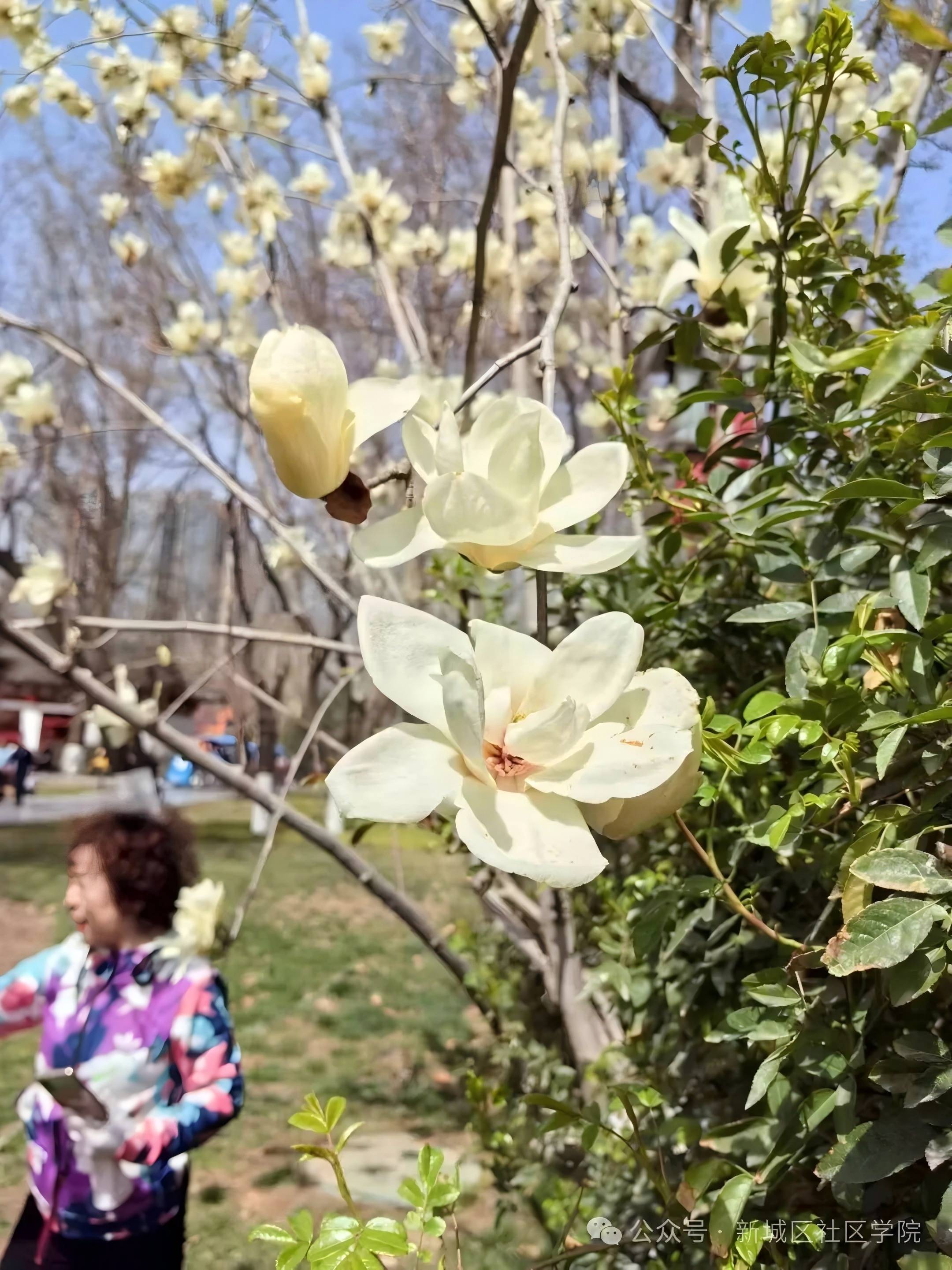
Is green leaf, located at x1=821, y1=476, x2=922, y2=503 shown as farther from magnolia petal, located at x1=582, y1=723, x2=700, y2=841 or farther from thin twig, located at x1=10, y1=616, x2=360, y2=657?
thin twig, located at x1=10, y1=616, x2=360, y2=657

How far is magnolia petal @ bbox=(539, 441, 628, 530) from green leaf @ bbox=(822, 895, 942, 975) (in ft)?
0.82

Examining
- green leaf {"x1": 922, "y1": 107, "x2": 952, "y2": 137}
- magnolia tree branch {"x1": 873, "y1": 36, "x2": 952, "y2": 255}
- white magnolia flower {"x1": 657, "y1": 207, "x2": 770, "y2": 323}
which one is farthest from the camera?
magnolia tree branch {"x1": 873, "y1": 36, "x2": 952, "y2": 255}

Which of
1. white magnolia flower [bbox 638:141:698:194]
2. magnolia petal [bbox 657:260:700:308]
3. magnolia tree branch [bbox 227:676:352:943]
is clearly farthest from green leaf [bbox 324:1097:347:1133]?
white magnolia flower [bbox 638:141:698:194]

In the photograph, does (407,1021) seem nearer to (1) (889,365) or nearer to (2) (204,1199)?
(2) (204,1199)

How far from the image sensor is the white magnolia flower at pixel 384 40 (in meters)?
2.23

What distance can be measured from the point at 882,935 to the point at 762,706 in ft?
0.51

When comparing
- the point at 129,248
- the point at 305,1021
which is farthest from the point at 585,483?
the point at 305,1021

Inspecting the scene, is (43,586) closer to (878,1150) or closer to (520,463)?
(520,463)

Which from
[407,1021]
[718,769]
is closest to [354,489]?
[718,769]

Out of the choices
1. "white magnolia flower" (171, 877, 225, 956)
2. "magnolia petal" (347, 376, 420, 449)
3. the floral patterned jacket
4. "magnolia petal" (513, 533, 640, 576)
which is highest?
"magnolia petal" (347, 376, 420, 449)

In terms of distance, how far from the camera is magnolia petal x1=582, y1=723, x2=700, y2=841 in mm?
443

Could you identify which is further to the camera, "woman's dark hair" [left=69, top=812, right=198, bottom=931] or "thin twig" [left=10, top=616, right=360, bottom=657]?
"woman's dark hair" [left=69, top=812, right=198, bottom=931]

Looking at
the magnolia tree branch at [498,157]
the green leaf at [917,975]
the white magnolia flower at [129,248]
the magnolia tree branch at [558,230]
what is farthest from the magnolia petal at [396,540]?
the white magnolia flower at [129,248]

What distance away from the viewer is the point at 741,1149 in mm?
594
